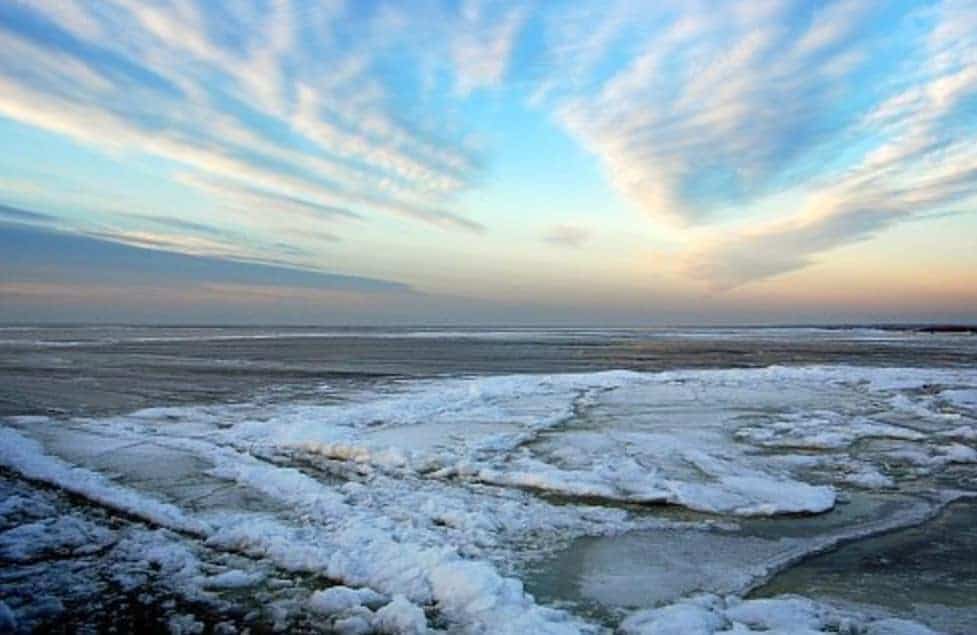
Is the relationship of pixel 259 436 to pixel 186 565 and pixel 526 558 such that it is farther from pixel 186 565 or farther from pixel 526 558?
pixel 526 558

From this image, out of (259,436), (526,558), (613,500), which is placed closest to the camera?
(526,558)

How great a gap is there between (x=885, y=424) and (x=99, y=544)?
12291 mm

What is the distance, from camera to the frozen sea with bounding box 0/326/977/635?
423cm

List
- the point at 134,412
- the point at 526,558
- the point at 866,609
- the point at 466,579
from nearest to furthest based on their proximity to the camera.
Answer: the point at 866,609 < the point at 466,579 < the point at 526,558 < the point at 134,412

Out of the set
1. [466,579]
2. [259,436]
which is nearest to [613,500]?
[466,579]

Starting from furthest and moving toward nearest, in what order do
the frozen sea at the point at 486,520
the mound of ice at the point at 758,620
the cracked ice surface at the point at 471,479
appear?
the cracked ice surface at the point at 471,479 → the frozen sea at the point at 486,520 → the mound of ice at the point at 758,620

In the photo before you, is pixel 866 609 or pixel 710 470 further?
pixel 710 470

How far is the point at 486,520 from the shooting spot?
→ 6125 mm

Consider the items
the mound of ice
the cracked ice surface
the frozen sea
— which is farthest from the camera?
the cracked ice surface

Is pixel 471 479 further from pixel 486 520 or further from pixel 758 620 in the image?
pixel 758 620

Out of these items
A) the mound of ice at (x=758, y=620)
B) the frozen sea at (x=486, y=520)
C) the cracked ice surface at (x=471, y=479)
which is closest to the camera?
the mound of ice at (x=758, y=620)

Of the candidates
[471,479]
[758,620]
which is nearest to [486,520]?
[471,479]

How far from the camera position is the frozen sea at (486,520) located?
4.23m

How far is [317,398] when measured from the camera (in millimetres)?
15438
